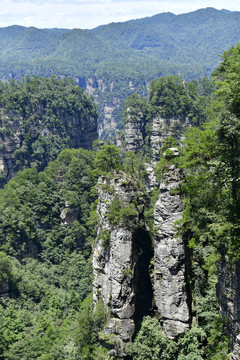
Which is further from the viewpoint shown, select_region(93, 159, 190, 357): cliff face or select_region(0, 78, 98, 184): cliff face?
select_region(0, 78, 98, 184): cliff face

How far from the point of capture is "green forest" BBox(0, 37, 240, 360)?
76.0 ft

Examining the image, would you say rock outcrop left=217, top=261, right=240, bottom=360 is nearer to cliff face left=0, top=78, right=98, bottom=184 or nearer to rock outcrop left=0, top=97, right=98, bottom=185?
rock outcrop left=0, top=97, right=98, bottom=185

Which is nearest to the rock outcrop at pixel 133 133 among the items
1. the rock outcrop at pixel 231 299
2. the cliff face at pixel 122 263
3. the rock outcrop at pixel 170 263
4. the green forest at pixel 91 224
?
the green forest at pixel 91 224

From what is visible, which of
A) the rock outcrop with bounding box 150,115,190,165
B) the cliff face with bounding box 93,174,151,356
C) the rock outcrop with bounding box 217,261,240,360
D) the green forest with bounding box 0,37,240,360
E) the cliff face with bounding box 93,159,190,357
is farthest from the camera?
the rock outcrop with bounding box 150,115,190,165

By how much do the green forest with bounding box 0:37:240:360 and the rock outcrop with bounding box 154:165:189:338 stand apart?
0.81m

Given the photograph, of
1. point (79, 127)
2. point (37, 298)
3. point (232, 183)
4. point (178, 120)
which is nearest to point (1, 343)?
point (37, 298)

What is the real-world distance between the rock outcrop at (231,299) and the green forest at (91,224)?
25.4 inches

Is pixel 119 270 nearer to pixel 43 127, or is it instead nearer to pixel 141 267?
pixel 141 267

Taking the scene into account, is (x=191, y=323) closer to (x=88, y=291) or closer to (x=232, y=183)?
(x=232, y=183)

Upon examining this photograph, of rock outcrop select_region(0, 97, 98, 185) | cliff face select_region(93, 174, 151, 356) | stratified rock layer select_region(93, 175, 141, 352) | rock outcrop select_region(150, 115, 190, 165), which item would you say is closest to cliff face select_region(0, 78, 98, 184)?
rock outcrop select_region(0, 97, 98, 185)

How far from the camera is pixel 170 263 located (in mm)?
31031

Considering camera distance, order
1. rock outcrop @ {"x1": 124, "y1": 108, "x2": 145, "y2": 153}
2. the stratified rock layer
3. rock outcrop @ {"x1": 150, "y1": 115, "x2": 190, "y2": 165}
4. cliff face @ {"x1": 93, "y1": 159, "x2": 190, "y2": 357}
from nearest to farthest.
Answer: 1. cliff face @ {"x1": 93, "y1": 159, "x2": 190, "y2": 357}
2. the stratified rock layer
3. rock outcrop @ {"x1": 150, "y1": 115, "x2": 190, "y2": 165}
4. rock outcrop @ {"x1": 124, "y1": 108, "x2": 145, "y2": 153}

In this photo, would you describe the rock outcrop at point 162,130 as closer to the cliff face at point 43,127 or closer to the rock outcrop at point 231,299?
the cliff face at point 43,127

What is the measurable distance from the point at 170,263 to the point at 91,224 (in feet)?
94.0
